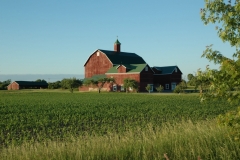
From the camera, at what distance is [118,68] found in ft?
209

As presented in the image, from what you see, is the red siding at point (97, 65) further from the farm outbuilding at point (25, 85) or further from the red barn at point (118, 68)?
the farm outbuilding at point (25, 85)

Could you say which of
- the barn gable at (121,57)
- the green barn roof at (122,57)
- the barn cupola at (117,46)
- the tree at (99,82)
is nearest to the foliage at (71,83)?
the tree at (99,82)

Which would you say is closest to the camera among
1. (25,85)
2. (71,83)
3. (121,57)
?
(71,83)

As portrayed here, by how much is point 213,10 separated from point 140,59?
233 feet

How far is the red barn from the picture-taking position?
61156mm

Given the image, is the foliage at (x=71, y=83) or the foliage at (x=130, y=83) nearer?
the foliage at (x=130, y=83)

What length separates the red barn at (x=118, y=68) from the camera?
61.2 m

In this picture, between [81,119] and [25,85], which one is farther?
[25,85]

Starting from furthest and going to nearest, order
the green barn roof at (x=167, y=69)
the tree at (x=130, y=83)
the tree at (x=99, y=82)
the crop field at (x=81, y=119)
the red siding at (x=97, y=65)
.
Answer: the red siding at (x=97, y=65) → the green barn roof at (x=167, y=69) → the tree at (x=99, y=82) → the tree at (x=130, y=83) → the crop field at (x=81, y=119)

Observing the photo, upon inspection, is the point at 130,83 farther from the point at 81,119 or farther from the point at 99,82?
the point at 81,119

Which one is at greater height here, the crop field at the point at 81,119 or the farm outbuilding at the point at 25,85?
the farm outbuilding at the point at 25,85

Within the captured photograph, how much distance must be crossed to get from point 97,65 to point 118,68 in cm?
823

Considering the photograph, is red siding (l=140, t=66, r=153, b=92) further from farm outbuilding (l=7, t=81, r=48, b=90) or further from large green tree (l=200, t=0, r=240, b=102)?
large green tree (l=200, t=0, r=240, b=102)

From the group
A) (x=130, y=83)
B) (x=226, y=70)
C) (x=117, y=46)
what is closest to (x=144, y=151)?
(x=226, y=70)
